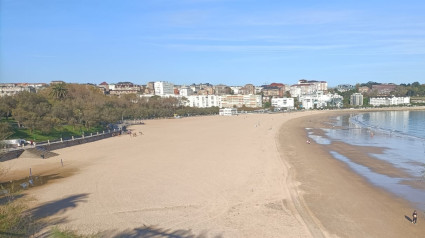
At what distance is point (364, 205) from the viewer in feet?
45.5

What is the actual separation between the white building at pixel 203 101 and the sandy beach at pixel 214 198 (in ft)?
329

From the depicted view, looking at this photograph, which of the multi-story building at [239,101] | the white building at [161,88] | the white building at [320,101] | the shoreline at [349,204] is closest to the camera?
the shoreline at [349,204]

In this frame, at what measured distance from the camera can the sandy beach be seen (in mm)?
11438

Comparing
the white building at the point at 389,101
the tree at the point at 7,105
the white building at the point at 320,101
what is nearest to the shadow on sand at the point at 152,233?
the tree at the point at 7,105

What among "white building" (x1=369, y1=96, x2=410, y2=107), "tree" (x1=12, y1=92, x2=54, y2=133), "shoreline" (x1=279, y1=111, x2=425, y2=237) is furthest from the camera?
A: "white building" (x1=369, y1=96, x2=410, y2=107)

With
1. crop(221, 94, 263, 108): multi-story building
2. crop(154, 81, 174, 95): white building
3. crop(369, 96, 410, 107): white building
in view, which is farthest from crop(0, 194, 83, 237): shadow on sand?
crop(154, 81, 174, 95): white building

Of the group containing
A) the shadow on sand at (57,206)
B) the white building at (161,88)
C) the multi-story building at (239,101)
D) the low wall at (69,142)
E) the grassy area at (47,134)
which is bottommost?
the shadow on sand at (57,206)

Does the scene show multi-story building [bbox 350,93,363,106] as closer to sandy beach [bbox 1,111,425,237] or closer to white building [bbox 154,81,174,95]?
white building [bbox 154,81,174,95]

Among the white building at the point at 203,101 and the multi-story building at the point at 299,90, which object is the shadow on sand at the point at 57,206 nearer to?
the white building at the point at 203,101

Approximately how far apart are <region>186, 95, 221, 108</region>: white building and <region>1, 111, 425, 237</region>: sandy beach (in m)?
100

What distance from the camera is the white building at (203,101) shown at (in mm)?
125250

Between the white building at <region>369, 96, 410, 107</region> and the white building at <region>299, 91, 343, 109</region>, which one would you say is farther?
the white building at <region>369, 96, 410, 107</region>

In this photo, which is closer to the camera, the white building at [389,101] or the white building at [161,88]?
the white building at [389,101]

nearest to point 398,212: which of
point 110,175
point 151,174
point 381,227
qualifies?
point 381,227
